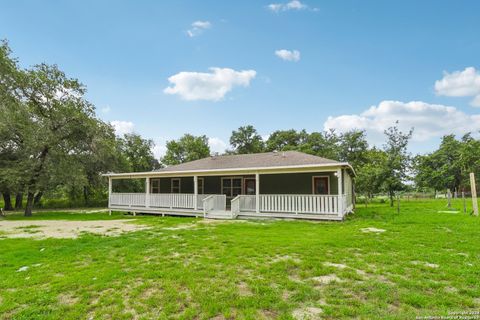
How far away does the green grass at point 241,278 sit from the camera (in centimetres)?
295

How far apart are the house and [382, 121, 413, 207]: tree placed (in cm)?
429

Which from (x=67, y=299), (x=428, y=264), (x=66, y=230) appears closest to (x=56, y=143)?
(x=66, y=230)

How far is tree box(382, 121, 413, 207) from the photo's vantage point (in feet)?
53.9

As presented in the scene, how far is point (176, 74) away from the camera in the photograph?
63.3ft

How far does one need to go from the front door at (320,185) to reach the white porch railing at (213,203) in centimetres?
441

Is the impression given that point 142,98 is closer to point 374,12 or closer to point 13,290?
point 374,12

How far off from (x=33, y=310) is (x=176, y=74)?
18.2m

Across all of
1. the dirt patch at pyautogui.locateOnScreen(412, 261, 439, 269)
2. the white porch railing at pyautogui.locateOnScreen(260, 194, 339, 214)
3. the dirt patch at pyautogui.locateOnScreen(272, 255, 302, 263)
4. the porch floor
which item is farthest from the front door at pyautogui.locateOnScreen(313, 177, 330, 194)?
the dirt patch at pyautogui.locateOnScreen(272, 255, 302, 263)

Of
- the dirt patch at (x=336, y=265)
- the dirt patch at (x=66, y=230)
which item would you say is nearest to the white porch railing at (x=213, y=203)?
the dirt patch at (x=66, y=230)

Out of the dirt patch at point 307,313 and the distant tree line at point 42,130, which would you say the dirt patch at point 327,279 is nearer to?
the dirt patch at point 307,313

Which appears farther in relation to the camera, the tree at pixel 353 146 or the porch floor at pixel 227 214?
the tree at pixel 353 146

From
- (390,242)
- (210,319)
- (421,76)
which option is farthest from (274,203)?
(421,76)

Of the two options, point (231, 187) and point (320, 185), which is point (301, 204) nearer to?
point (320, 185)

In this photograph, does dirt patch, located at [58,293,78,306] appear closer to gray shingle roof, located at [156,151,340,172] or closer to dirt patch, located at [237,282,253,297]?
dirt patch, located at [237,282,253,297]
